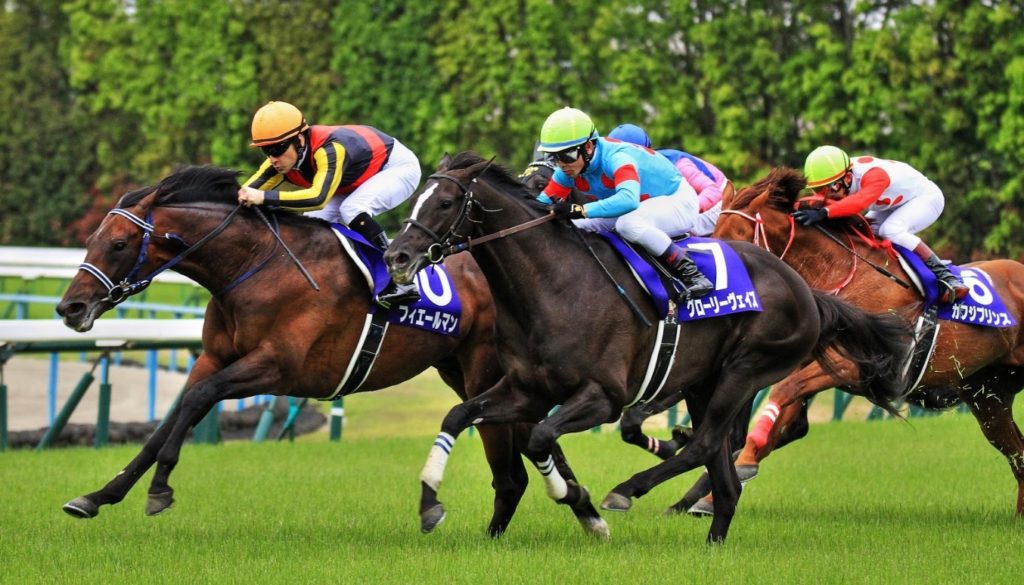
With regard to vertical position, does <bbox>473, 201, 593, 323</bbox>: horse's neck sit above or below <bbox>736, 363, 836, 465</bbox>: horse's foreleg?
above

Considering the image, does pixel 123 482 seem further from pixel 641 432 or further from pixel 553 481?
pixel 641 432

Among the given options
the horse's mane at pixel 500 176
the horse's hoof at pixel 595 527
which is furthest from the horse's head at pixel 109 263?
the horse's hoof at pixel 595 527

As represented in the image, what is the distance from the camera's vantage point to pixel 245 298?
7.52m

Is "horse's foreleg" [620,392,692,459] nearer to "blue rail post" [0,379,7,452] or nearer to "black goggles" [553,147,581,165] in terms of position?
"black goggles" [553,147,581,165]

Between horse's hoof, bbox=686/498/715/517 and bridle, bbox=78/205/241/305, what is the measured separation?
8.58 feet

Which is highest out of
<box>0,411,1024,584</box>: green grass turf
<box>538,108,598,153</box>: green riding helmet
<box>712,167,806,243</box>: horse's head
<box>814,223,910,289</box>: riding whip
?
<box>538,108,598,153</box>: green riding helmet

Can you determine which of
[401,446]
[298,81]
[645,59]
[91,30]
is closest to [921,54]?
[645,59]

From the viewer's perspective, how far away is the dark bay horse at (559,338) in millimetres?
6801

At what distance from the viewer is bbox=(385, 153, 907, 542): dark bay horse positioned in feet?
22.3

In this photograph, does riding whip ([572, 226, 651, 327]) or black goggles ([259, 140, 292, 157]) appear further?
black goggles ([259, 140, 292, 157])

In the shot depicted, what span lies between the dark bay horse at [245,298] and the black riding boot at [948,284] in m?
2.45

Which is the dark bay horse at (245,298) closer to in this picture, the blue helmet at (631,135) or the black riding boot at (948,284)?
the blue helmet at (631,135)

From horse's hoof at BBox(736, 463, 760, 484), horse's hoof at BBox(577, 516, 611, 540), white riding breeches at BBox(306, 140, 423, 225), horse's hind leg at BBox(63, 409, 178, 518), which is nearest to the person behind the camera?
horse's hind leg at BBox(63, 409, 178, 518)

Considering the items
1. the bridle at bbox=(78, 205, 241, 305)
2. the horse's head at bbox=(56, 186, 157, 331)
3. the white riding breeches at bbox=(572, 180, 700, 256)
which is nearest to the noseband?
the white riding breeches at bbox=(572, 180, 700, 256)
